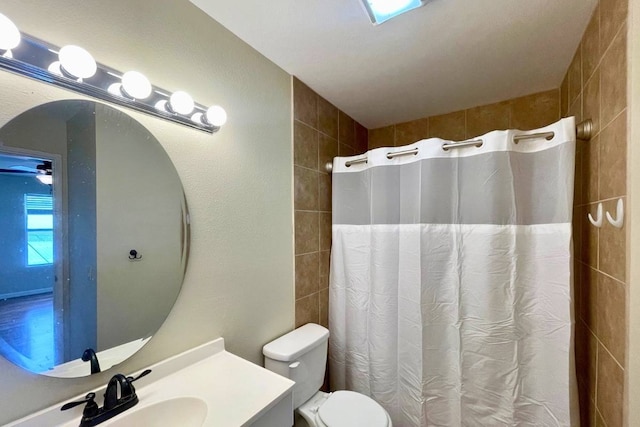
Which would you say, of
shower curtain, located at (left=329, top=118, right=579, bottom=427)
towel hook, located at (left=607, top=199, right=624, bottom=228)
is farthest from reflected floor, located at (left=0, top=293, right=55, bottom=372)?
towel hook, located at (left=607, top=199, right=624, bottom=228)

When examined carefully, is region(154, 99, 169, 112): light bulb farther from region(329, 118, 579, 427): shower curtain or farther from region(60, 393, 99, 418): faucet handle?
region(329, 118, 579, 427): shower curtain

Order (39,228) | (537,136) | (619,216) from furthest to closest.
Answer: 1. (537,136)
2. (619,216)
3. (39,228)

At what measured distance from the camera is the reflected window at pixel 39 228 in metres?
0.74

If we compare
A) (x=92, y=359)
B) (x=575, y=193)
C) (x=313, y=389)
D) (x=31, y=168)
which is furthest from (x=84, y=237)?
(x=575, y=193)

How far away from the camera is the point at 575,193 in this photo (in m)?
1.40

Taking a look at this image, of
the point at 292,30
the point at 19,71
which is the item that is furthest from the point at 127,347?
the point at 292,30

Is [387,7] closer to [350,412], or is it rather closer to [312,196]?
[312,196]

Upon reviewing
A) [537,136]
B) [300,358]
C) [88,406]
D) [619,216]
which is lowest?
[300,358]

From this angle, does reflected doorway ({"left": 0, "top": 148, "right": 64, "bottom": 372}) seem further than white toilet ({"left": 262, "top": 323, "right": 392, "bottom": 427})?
No

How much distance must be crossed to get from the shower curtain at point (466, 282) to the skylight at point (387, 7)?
2.17ft

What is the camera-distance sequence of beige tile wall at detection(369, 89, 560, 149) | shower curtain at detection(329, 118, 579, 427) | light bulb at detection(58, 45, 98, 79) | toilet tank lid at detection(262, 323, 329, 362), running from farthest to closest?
1. beige tile wall at detection(369, 89, 560, 149)
2. toilet tank lid at detection(262, 323, 329, 362)
3. shower curtain at detection(329, 118, 579, 427)
4. light bulb at detection(58, 45, 98, 79)

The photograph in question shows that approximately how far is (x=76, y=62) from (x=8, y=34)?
0.42ft

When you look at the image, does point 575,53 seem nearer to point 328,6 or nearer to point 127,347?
point 328,6

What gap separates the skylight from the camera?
106 centimetres
